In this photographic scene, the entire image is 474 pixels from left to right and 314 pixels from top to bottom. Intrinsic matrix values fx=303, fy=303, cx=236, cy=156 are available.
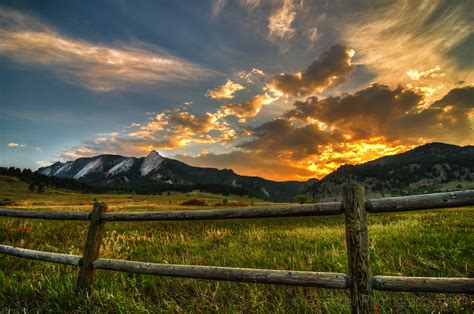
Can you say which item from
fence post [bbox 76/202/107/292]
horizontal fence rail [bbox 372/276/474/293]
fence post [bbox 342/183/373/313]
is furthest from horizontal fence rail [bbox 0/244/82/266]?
horizontal fence rail [bbox 372/276/474/293]

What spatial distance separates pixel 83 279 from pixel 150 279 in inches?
53.6

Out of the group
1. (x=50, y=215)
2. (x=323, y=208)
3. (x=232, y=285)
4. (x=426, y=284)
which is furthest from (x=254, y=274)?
(x=50, y=215)

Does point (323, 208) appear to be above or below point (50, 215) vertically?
above

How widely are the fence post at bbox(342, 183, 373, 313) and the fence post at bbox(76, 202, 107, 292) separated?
4.06m

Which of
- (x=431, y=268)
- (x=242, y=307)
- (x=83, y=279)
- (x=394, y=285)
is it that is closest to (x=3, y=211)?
(x=83, y=279)

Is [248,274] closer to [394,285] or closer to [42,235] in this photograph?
[394,285]

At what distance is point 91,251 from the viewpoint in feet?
17.0

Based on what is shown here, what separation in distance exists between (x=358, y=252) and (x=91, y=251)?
4.28 metres

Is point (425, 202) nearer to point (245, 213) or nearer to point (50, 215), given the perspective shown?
point (245, 213)

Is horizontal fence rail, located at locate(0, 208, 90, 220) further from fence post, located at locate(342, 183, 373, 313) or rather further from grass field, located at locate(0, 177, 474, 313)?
fence post, located at locate(342, 183, 373, 313)

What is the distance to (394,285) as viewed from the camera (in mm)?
3289

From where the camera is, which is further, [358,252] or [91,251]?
[91,251]

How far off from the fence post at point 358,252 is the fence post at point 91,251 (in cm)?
406

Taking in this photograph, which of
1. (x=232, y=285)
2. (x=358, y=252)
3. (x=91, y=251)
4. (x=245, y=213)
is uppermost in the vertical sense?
(x=245, y=213)
